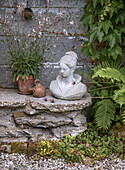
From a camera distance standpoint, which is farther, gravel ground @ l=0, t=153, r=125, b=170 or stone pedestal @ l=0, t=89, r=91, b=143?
stone pedestal @ l=0, t=89, r=91, b=143

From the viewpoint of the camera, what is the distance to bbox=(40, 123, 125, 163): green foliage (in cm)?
280

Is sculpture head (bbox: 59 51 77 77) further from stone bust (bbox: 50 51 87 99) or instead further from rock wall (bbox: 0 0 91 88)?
rock wall (bbox: 0 0 91 88)

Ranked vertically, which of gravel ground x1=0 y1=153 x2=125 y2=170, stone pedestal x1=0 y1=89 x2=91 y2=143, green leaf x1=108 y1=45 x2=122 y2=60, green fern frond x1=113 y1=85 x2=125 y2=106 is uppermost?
green leaf x1=108 y1=45 x2=122 y2=60

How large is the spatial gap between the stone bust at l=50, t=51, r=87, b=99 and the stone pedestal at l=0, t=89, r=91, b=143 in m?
0.10

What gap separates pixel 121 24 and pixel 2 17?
2043mm

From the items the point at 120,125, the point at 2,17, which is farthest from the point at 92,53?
the point at 2,17

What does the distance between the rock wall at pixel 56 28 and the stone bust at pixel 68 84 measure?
0.57m

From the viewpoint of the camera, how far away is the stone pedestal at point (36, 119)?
2982mm

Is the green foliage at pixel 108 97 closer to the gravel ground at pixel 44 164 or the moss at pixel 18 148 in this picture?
the gravel ground at pixel 44 164

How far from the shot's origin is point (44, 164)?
2711 mm

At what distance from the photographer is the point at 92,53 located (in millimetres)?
3342

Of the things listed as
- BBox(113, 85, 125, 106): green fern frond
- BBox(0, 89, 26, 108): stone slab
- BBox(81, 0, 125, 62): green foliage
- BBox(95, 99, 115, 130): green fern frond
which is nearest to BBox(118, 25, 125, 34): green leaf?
BBox(81, 0, 125, 62): green foliage

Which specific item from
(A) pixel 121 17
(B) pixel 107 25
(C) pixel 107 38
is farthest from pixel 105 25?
(A) pixel 121 17

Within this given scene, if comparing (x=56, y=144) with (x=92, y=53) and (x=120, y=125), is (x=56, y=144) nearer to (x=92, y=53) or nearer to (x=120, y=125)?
(x=120, y=125)
